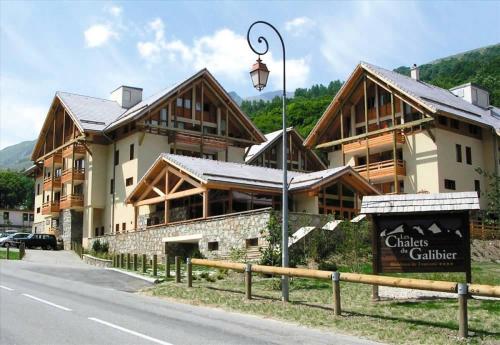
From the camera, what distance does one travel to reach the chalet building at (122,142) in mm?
42500

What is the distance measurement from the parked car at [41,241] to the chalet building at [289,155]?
17.0 meters

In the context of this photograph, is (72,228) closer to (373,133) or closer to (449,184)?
(373,133)

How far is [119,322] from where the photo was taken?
12133 mm

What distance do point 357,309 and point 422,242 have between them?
2.30 m

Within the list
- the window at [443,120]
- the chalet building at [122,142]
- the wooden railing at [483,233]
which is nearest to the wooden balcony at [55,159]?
the chalet building at [122,142]

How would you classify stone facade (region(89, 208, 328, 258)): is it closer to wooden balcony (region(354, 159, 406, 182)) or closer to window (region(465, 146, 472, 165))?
wooden balcony (region(354, 159, 406, 182))

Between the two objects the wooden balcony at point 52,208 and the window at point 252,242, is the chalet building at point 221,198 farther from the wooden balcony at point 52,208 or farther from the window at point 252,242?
the wooden balcony at point 52,208

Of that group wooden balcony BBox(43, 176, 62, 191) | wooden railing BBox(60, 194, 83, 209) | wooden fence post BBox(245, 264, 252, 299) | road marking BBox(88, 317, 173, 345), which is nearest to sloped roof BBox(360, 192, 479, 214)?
wooden fence post BBox(245, 264, 252, 299)

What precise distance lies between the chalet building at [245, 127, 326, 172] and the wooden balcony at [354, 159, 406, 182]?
31.1 ft

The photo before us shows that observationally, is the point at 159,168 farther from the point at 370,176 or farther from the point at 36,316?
the point at 36,316

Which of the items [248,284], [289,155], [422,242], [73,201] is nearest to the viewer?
[422,242]

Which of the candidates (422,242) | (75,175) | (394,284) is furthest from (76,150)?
(394,284)

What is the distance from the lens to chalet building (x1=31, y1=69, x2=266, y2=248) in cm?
4250

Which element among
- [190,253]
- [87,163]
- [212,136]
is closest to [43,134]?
[87,163]
